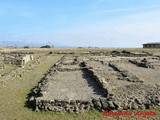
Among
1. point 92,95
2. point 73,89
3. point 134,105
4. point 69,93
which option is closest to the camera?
point 134,105

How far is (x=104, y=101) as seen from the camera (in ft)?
49.5

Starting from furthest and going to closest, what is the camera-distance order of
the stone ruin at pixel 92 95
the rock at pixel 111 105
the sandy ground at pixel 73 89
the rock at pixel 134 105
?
the sandy ground at pixel 73 89 < the stone ruin at pixel 92 95 < the rock at pixel 134 105 < the rock at pixel 111 105

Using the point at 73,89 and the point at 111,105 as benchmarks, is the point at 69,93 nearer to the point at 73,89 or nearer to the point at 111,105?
the point at 73,89

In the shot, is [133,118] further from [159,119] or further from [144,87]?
[144,87]

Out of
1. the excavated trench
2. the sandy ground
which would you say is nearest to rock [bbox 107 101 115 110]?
the excavated trench

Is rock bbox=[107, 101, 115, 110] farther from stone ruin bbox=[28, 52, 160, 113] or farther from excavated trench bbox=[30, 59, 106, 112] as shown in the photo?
excavated trench bbox=[30, 59, 106, 112]

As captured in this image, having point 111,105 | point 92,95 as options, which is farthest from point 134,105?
point 92,95

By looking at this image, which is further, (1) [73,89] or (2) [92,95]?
(1) [73,89]

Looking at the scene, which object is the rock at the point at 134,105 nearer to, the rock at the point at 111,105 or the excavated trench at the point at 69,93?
the rock at the point at 111,105

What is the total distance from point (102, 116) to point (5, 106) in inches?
227

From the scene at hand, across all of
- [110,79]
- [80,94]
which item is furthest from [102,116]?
[110,79]

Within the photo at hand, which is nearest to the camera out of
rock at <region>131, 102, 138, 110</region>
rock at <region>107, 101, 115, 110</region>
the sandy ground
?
rock at <region>107, 101, 115, 110</region>

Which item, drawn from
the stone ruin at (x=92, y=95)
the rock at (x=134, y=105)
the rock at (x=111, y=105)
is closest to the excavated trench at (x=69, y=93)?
the stone ruin at (x=92, y=95)

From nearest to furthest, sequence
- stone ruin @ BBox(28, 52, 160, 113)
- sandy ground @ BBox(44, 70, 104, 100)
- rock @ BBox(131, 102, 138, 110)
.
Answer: rock @ BBox(131, 102, 138, 110)
stone ruin @ BBox(28, 52, 160, 113)
sandy ground @ BBox(44, 70, 104, 100)
